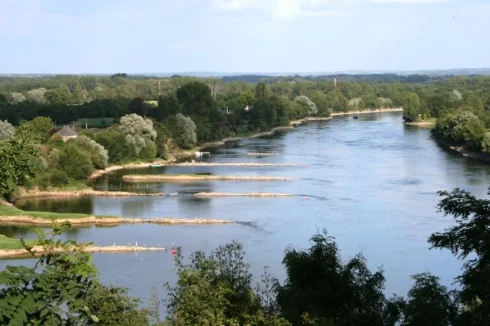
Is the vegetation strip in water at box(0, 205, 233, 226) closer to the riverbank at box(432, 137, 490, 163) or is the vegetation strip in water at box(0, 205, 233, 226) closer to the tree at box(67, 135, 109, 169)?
the tree at box(67, 135, 109, 169)

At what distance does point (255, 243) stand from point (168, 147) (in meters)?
19.1

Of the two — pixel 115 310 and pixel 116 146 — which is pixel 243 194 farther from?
pixel 115 310

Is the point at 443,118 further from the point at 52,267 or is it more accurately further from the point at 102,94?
the point at 52,267

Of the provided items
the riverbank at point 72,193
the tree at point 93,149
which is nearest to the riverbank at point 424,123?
the tree at point 93,149

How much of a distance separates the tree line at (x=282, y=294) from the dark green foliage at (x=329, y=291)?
0.5 inches

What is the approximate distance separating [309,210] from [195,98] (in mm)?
27688

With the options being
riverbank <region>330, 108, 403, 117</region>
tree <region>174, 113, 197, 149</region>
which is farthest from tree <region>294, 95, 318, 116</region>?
tree <region>174, 113, 197, 149</region>

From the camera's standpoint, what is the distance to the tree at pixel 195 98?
154ft

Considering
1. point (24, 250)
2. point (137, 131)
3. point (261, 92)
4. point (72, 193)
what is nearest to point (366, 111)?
point (261, 92)

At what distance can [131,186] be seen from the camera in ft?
87.1

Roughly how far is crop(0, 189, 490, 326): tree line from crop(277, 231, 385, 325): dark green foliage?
1cm

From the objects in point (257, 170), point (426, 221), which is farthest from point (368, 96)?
point (426, 221)

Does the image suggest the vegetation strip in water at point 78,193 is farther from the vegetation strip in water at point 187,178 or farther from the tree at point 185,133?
the tree at point 185,133

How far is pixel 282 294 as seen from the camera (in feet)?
27.1
